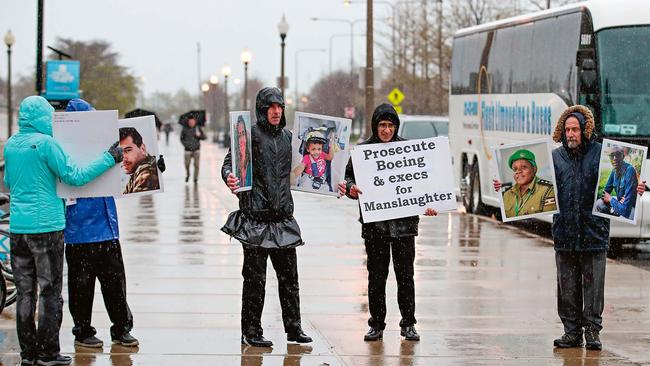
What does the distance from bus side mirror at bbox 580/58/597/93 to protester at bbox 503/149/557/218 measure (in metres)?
8.31

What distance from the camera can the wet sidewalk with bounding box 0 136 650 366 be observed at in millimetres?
9703

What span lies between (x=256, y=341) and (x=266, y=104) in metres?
1.87

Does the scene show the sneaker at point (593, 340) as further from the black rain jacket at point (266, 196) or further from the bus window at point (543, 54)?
the bus window at point (543, 54)

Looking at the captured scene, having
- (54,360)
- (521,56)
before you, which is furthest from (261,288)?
(521,56)

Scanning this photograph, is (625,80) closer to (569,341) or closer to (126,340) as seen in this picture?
(569,341)

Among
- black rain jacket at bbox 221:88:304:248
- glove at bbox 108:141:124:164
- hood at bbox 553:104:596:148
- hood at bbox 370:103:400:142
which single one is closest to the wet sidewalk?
black rain jacket at bbox 221:88:304:248

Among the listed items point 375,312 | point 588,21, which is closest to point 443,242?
point 588,21

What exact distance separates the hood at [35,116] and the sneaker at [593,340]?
4476 mm

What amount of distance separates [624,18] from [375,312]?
996 cm

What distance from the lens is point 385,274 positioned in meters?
10.3

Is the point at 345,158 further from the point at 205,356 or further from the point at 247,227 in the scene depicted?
the point at 205,356

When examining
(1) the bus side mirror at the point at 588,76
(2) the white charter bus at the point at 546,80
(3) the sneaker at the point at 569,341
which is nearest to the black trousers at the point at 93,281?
(3) the sneaker at the point at 569,341

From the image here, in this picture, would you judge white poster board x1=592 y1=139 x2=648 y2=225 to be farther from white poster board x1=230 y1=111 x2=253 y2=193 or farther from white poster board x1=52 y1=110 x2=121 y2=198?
white poster board x1=52 y1=110 x2=121 y2=198

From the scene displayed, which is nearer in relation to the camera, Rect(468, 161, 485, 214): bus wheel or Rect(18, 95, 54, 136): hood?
Rect(18, 95, 54, 136): hood
